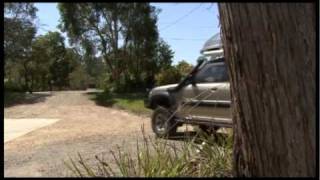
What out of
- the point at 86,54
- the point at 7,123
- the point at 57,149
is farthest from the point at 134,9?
the point at 57,149

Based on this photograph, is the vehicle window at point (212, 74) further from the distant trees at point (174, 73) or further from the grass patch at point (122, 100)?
the grass patch at point (122, 100)

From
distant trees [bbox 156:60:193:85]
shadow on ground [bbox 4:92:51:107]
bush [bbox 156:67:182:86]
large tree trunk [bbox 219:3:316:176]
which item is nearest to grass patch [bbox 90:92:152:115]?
shadow on ground [bbox 4:92:51:107]

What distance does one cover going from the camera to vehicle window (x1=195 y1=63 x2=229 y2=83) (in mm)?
10273

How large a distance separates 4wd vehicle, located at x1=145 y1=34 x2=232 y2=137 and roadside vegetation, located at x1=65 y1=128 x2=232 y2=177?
156 inches

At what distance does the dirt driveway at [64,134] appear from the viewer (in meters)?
8.47

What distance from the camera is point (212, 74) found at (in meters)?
10.5

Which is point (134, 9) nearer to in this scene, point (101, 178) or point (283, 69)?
point (101, 178)

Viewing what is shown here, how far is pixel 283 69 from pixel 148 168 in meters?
2.21

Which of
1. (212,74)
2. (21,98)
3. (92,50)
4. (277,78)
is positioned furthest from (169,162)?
(21,98)

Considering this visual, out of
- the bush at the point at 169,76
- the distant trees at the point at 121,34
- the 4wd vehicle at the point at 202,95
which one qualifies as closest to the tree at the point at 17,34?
the distant trees at the point at 121,34

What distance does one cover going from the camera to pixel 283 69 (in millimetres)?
2678

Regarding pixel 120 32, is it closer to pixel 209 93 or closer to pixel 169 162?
pixel 209 93

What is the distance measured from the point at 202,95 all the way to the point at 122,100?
14242mm

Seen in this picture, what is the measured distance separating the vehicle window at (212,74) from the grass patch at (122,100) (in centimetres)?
881
